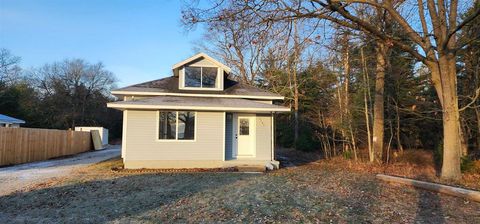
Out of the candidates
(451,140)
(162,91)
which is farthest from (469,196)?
(162,91)

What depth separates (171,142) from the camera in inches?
562

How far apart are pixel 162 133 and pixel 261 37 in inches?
242

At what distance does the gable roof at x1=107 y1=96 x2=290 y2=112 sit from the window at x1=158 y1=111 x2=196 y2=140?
0.51 m

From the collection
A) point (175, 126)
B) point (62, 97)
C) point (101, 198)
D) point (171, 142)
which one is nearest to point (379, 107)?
point (175, 126)

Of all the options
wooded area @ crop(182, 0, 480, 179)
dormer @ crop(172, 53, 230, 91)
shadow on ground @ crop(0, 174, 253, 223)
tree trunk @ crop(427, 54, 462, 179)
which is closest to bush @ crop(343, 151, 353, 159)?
wooded area @ crop(182, 0, 480, 179)

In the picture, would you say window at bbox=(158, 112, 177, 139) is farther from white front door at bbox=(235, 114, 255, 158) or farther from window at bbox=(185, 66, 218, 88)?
white front door at bbox=(235, 114, 255, 158)

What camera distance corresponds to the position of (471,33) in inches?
539

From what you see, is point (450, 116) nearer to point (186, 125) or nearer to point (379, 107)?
point (379, 107)

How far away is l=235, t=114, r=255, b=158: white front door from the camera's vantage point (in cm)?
1559

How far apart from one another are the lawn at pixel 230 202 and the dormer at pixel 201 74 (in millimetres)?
5894

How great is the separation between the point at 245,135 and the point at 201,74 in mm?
3389

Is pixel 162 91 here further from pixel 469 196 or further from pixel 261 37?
pixel 469 196

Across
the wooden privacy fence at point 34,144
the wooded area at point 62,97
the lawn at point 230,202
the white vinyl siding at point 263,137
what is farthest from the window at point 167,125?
the wooded area at point 62,97

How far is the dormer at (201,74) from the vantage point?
16047mm
